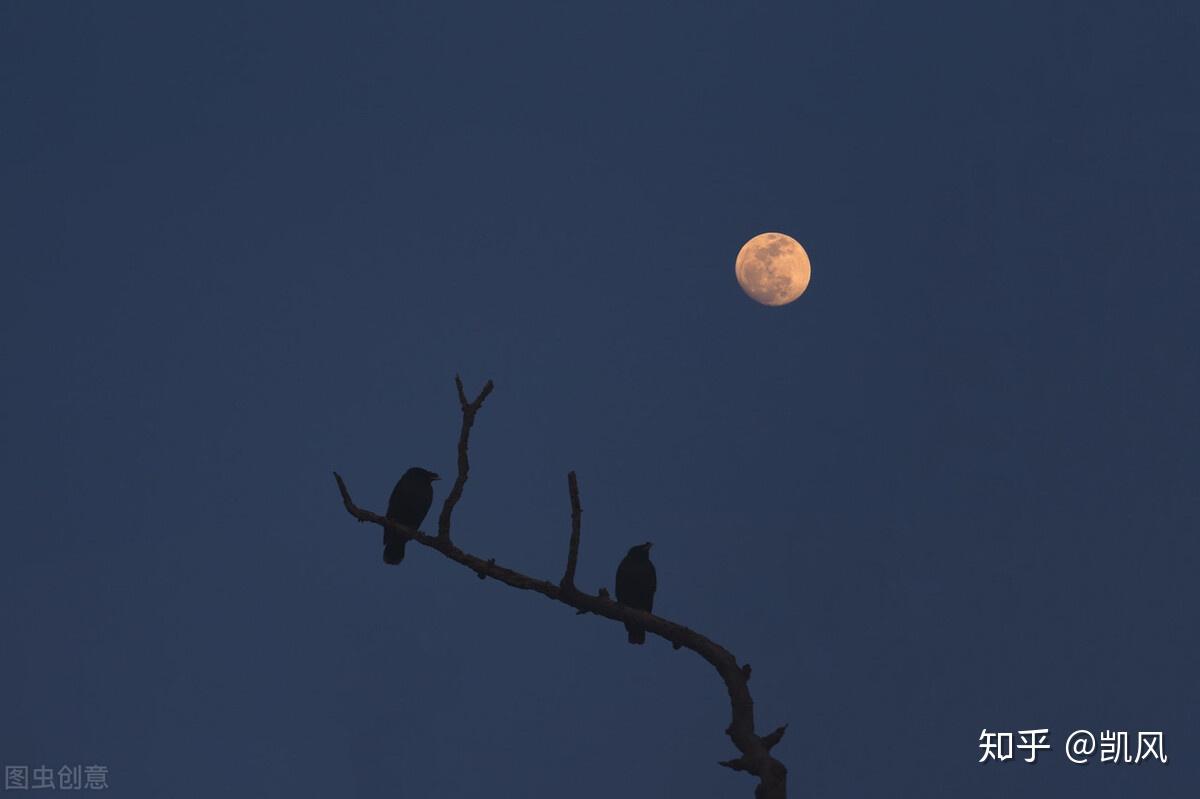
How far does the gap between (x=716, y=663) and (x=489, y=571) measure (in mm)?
1909

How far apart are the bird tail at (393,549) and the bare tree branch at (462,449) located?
3424 millimetres

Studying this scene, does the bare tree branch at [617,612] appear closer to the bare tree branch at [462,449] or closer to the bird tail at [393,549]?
the bare tree branch at [462,449]

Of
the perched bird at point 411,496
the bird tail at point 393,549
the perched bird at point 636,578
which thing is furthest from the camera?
the perched bird at point 636,578

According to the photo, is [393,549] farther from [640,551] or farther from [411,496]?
[640,551]

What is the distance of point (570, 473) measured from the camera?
349 inches

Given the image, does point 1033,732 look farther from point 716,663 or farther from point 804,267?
point 804,267

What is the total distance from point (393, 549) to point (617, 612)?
13.3 feet

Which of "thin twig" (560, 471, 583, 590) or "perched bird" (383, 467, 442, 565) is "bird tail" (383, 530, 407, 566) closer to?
"perched bird" (383, 467, 442, 565)

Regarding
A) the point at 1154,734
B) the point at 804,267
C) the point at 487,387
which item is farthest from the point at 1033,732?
the point at 804,267

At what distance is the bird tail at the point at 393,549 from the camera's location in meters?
13.5

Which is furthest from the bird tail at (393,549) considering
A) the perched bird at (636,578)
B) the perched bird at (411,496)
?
the perched bird at (636,578)

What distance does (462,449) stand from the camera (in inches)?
380

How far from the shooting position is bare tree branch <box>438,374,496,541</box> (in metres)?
9.34

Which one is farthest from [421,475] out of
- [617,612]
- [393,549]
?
[617,612]
